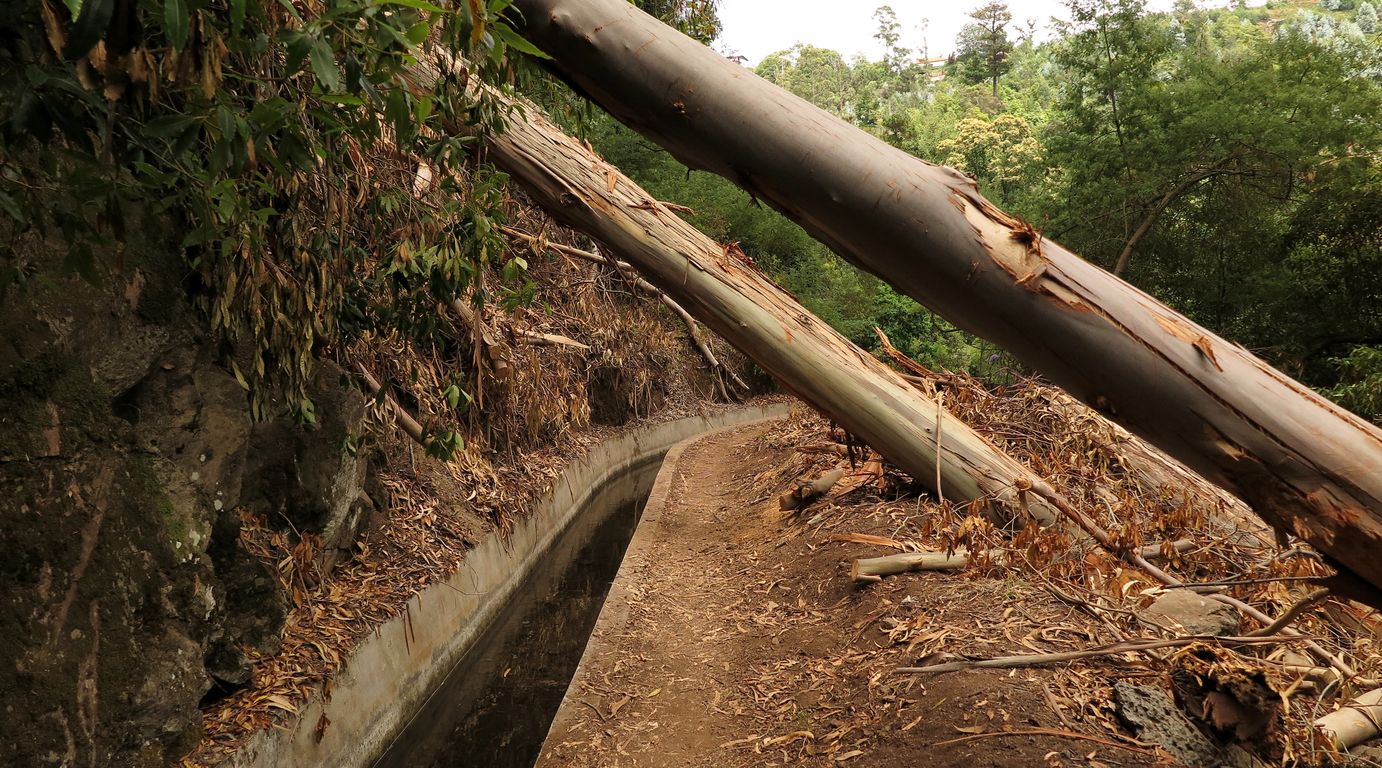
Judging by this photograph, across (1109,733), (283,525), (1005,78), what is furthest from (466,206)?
(1005,78)

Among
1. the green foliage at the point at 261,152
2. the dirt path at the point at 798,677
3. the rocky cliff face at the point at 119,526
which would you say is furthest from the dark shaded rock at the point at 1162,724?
the rocky cliff face at the point at 119,526

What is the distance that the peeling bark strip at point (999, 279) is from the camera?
1.39 metres

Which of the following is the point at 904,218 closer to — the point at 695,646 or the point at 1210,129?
the point at 695,646

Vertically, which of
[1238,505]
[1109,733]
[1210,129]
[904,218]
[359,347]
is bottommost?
[359,347]

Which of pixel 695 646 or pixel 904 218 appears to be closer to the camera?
pixel 904 218

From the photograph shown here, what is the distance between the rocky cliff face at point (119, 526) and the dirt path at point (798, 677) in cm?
183

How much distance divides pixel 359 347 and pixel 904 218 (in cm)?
567

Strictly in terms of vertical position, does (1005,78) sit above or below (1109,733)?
above

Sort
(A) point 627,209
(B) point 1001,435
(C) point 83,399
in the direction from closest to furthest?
1. (C) point 83,399
2. (A) point 627,209
3. (B) point 1001,435

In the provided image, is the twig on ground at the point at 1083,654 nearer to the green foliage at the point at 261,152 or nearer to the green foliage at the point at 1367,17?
the green foliage at the point at 261,152

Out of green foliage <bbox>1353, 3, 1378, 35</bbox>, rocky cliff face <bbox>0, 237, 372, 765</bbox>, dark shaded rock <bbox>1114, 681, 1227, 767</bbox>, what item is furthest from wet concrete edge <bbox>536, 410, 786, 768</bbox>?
green foliage <bbox>1353, 3, 1378, 35</bbox>

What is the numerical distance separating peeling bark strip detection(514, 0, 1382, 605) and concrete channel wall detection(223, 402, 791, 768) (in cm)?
383

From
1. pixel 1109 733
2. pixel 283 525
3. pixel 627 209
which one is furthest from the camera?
pixel 627 209

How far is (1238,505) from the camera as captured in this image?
5.73 m
